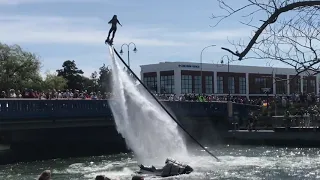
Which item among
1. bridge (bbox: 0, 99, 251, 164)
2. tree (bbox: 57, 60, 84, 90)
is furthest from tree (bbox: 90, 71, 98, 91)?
bridge (bbox: 0, 99, 251, 164)

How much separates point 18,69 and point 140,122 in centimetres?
5696

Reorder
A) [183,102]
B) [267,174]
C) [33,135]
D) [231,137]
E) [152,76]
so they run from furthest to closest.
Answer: [152,76], [231,137], [183,102], [33,135], [267,174]

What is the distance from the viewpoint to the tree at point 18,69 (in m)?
88.2

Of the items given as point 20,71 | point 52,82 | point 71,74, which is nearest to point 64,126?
point 20,71

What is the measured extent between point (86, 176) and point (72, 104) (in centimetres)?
1669

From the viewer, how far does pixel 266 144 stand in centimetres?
6206

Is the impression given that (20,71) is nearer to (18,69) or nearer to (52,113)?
(18,69)

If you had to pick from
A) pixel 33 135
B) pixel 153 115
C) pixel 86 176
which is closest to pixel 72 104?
pixel 33 135

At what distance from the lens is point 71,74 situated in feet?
456

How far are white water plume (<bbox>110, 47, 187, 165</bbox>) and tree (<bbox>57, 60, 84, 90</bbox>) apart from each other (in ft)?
327

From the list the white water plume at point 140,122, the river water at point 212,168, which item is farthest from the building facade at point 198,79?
the white water plume at point 140,122

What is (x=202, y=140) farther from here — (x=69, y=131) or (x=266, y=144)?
(x=69, y=131)

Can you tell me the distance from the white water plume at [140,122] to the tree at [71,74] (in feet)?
327

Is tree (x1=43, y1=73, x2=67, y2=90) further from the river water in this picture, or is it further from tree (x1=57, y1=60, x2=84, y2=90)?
the river water
